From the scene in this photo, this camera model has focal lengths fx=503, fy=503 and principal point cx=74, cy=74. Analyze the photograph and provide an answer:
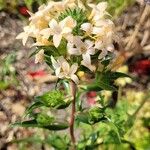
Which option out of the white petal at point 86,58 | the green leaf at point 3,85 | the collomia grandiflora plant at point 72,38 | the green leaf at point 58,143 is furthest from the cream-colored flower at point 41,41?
the green leaf at point 3,85

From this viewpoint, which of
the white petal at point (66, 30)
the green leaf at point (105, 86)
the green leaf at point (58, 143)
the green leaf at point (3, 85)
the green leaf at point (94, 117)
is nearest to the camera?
the white petal at point (66, 30)

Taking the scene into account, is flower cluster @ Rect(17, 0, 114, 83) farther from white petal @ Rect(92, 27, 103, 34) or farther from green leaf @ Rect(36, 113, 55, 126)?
green leaf @ Rect(36, 113, 55, 126)

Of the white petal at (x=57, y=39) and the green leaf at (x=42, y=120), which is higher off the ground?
the white petal at (x=57, y=39)

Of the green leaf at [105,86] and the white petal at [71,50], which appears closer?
the white petal at [71,50]

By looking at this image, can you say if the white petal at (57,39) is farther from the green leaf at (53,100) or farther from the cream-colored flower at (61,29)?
the green leaf at (53,100)

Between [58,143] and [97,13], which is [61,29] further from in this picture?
[58,143]

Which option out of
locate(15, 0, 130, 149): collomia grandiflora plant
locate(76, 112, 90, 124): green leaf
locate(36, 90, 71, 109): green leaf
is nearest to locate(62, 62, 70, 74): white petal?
locate(15, 0, 130, 149): collomia grandiflora plant

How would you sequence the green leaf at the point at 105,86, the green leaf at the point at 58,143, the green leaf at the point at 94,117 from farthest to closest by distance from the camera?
the green leaf at the point at 58,143
the green leaf at the point at 94,117
the green leaf at the point at 105,86

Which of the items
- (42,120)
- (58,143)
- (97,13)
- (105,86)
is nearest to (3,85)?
(58,143)

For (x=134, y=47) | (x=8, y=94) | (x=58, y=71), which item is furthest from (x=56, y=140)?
(x=134, y=47)
